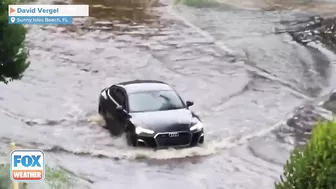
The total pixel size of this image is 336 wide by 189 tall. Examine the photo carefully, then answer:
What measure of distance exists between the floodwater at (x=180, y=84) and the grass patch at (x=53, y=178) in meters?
0.25

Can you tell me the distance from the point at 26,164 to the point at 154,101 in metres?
5.70

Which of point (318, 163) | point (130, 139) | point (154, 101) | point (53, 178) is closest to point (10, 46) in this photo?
point (53, 178)

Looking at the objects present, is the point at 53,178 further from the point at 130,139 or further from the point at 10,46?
the point at 10,46

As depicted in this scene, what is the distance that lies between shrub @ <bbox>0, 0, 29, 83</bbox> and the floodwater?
139 cm

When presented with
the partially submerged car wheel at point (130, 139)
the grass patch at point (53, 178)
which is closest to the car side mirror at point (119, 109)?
→ the partially submerged car wheel at point (130, 139)

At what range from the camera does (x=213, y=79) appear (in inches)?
634

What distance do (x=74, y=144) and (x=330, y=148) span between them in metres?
7.85

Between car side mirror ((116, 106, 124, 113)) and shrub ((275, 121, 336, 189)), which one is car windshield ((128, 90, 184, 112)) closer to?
car side mirror ((116, 106, 124, 113))

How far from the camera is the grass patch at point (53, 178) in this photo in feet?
28.5

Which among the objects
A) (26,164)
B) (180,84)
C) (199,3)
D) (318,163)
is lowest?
(180,84)

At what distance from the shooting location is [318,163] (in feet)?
16.3

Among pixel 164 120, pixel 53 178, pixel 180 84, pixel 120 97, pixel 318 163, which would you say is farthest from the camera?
pixel 180 84

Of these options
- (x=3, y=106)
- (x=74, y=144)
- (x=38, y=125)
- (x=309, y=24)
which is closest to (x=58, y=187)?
(x=74, y=144)

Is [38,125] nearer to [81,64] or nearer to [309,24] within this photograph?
[81,64]
